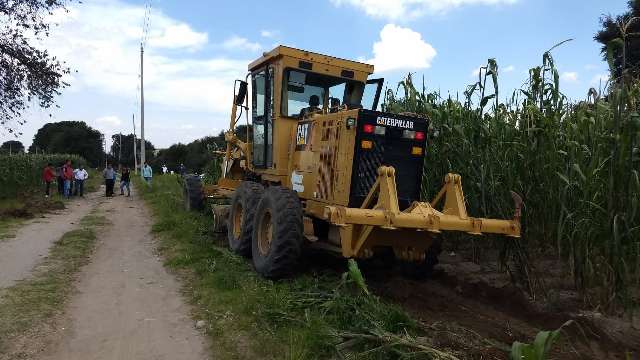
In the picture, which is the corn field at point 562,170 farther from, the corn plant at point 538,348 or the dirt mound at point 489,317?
the corn plant at point 538,348

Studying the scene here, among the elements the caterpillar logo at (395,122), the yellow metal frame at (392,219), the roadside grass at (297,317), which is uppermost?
the caterpillar logo at (395,122)

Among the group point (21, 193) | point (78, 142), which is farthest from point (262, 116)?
point (78, 142)

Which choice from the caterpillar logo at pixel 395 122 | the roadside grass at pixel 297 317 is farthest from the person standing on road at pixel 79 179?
the caterpillar logo at pixel 395 122

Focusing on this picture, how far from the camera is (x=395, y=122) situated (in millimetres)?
6500

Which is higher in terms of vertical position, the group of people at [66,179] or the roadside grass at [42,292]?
the group of people at [66,179]

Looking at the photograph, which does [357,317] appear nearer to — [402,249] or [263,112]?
[402,249]

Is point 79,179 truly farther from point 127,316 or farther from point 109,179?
point 127,316

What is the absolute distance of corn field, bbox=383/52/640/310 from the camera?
466 cm

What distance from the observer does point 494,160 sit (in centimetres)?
628

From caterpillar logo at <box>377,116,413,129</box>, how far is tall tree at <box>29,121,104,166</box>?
276 ft

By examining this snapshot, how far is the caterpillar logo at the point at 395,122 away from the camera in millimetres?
6414

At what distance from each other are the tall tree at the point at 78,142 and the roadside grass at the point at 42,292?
7984 centimetres

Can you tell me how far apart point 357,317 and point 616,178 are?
98.9 inches

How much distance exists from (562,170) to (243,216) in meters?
4.51
